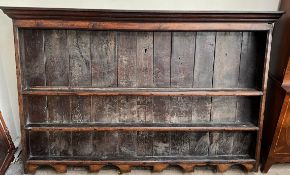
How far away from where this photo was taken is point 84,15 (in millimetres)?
1717

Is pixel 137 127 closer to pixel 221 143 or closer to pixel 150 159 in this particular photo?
pixel 150 159

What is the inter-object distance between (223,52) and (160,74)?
441mm

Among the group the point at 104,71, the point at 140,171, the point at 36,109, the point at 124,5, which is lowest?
the point at 140,171

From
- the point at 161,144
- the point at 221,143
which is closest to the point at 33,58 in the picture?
the point at 161,144

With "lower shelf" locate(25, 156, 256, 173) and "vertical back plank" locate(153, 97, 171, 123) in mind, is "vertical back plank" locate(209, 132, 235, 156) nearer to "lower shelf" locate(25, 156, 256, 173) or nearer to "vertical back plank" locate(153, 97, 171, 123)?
"lower shelf" locate(25, 156, 256, 173)

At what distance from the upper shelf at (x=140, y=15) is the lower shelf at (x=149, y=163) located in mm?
958

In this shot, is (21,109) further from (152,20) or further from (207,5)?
(207,5)

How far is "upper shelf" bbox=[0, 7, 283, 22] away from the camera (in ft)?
5.55

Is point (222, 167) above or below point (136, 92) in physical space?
below

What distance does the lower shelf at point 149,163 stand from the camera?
2021 millimetres

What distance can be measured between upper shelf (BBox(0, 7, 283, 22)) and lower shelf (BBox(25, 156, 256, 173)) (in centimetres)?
96

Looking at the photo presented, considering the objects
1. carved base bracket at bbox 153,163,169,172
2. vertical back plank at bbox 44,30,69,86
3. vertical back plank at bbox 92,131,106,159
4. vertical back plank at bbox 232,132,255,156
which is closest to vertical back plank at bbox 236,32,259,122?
vertical back plank at bbox 232,132,255,156

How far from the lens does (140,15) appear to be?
5.64 ft

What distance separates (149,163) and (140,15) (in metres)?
1.01
